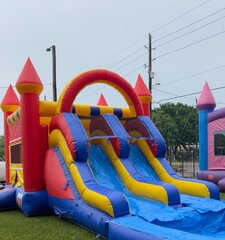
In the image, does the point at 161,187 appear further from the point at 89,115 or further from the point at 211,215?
the point at 89,115

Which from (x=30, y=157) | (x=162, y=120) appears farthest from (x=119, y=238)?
(x=162, y=120)

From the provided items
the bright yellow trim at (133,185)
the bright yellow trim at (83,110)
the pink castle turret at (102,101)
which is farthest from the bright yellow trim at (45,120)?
the pink castle turret at (102,101)

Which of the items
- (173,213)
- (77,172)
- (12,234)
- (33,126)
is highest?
Answer: (33,126)

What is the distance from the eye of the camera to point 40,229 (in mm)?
5852

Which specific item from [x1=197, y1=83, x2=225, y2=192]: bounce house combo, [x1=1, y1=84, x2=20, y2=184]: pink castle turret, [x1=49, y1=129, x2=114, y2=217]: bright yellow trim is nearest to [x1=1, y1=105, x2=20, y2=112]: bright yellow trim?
[x1=1, y1=84, x2=20, y2=184]: pink castle turret

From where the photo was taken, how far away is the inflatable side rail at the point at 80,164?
5.13 metres

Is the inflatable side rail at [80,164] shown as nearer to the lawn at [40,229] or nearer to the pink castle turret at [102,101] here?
the lawn at [40,229]

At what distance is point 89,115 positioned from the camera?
26.8 feet

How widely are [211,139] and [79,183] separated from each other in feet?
22.2

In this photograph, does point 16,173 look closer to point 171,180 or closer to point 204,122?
point 171,180

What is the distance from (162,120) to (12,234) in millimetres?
34489

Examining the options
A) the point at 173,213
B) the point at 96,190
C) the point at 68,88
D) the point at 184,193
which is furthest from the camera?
the point at 68,88

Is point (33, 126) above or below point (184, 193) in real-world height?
above

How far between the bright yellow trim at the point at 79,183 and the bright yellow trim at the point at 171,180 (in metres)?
1.97
